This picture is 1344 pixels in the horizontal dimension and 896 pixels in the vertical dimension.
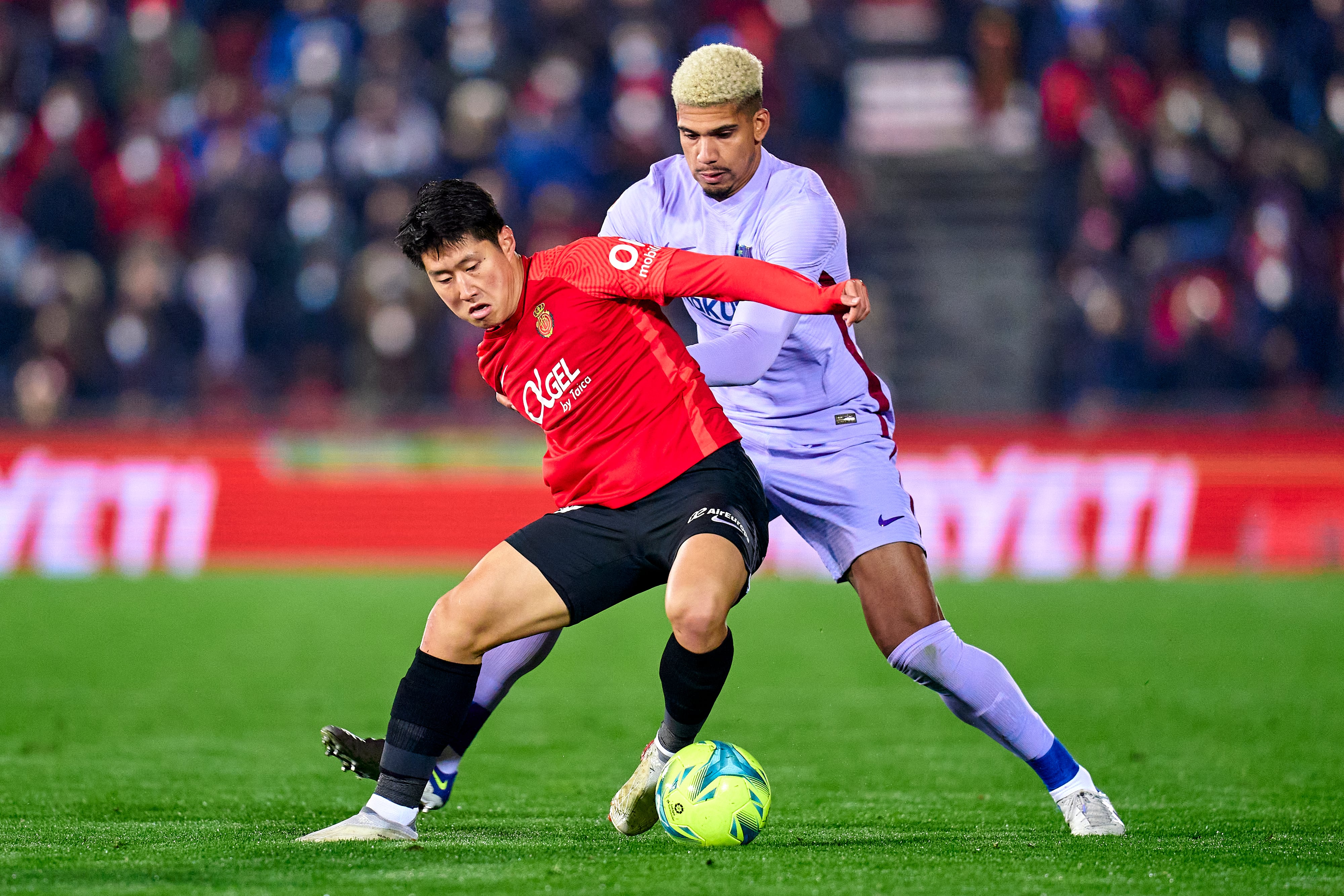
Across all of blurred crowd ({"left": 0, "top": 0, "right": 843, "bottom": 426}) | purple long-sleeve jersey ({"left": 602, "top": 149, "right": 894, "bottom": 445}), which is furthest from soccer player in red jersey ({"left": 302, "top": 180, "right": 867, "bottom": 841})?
blurred crowd ({"left": 0, "top": 0, "right": 843, "bottom": 426})

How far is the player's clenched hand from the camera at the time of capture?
15.0 feet

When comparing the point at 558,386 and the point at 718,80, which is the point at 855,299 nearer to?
the point at 558,386

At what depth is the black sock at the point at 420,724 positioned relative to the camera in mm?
4750

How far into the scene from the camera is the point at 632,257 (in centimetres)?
485

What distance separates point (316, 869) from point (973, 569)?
33.8 feet

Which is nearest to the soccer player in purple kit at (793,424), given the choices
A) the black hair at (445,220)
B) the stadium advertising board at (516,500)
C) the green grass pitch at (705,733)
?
the green grass pitch at (705,733)

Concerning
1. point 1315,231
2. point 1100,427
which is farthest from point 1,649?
point 1315,231

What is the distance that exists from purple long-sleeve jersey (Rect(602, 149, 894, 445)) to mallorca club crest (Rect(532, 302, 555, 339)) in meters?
0.58

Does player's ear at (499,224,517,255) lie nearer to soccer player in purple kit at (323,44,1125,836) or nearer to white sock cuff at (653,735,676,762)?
soccer player in purple kit at (323,44,1125,836)

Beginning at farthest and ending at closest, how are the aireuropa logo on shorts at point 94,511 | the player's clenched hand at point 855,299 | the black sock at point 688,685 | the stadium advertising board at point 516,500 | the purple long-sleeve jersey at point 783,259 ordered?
the aireuropa logo on shorts at point 94,511
the stadium advertising board at point 516,500
the purple long-sleeve jersey at point 783,259
the black sock at point 688,685
the player's clenched hand at point 855,299

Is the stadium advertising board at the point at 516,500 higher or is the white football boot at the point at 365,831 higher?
the white football boot at the point at 365,831

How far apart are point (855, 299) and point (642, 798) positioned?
1598mm

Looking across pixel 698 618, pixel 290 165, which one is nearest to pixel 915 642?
pixel 698 618

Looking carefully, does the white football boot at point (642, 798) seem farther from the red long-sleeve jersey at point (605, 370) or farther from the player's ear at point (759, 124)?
the player's ear at point (759, 124)
